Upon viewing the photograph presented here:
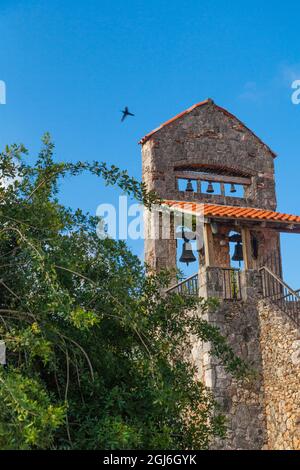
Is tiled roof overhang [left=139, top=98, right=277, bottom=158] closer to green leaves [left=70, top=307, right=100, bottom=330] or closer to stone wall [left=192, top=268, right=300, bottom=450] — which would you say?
stone wall [left=192, top=268, right=300, bottom=450]

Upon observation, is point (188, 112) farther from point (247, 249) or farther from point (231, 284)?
point (231, 284)

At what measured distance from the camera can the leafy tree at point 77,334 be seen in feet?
20.4

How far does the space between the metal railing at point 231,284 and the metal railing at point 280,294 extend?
54 centimetres

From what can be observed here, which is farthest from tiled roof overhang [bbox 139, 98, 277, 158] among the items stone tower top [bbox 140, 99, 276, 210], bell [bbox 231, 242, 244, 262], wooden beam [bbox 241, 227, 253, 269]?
wooden beam [bbox 241, 227, 253, 269]

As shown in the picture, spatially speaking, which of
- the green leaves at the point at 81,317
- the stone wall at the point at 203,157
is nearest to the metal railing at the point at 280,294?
the stone wall at the point at 203,157

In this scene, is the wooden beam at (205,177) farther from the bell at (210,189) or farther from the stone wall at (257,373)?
the stone wall at (257,373)

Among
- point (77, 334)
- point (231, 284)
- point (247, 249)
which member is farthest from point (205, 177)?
point (77, 334)

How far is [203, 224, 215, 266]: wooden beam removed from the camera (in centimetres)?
1502

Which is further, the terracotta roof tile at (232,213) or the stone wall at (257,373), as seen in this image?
the terracotta roof tile at (232,213)

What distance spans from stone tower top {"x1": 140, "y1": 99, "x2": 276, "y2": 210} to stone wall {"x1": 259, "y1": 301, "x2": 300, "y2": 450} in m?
4.83

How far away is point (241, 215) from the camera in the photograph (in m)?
15.3

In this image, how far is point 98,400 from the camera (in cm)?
695

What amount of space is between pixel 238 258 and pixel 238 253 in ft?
0.39

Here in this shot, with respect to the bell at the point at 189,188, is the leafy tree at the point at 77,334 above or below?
below
